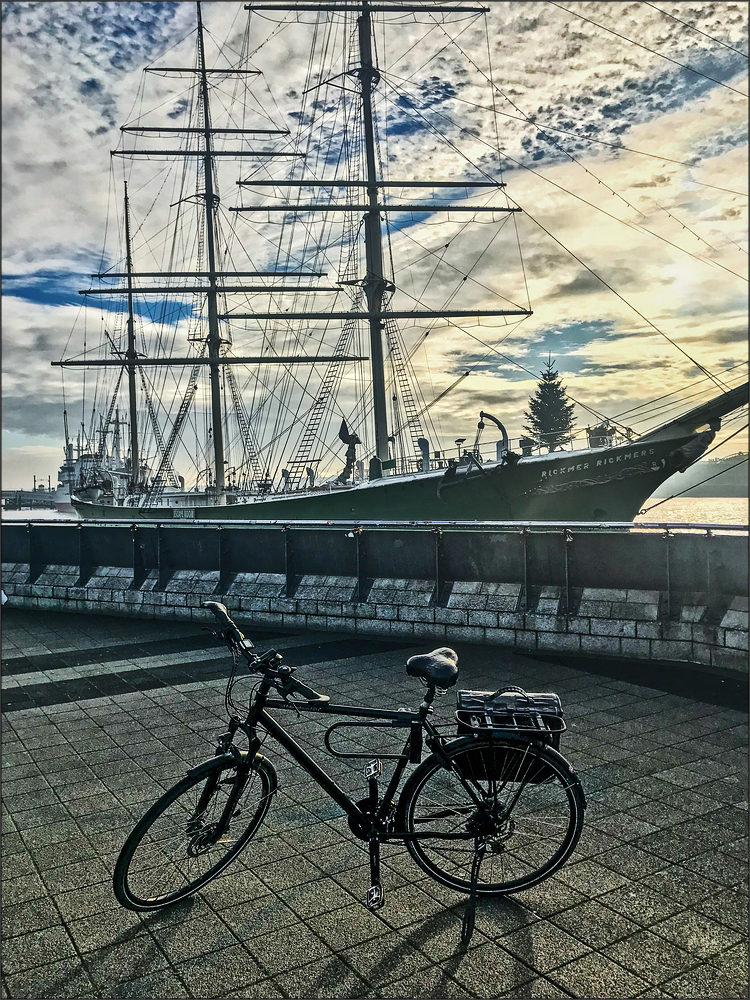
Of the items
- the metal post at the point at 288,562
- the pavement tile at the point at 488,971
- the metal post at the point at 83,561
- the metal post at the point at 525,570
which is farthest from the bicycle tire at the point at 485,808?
the metal post at the point at 83,561

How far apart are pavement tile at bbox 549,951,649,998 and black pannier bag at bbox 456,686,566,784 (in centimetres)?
84

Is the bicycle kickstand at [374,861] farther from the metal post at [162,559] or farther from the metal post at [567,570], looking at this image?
the metal post at [162,559]

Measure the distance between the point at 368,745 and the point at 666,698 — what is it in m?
3.11

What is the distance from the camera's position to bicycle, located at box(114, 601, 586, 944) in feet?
13.5

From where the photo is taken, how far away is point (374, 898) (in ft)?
13.4

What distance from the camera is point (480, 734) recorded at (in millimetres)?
4086

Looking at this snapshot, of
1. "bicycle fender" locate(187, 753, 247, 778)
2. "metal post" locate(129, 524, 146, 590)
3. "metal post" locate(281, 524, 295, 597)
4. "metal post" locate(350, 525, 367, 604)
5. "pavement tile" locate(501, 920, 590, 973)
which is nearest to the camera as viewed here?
"pavement tile" locate(501, 920, 590, 973)

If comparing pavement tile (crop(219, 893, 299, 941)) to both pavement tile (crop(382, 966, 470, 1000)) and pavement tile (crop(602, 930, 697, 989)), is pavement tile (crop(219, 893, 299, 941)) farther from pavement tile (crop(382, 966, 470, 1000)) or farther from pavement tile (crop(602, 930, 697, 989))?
pavement tile (crop(602, 930, 697, 989))

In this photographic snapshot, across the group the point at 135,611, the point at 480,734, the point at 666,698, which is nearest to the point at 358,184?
the point at 135,611

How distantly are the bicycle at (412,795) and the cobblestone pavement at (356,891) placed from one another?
0.51 feet

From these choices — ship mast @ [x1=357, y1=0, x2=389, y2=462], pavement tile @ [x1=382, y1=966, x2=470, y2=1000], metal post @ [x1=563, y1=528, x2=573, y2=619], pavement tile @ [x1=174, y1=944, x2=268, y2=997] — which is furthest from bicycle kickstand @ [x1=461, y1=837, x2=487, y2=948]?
ship mast @ [x1=357, y1=0, x2=389, y2=462]

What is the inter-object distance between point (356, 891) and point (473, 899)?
68 cm

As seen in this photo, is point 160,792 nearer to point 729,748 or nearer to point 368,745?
point 368,745

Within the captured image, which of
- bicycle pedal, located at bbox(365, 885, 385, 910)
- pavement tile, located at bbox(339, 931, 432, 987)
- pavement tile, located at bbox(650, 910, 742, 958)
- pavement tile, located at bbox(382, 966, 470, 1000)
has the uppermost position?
bicycle pedal, located at bbox(365, 885, 385, 910)
